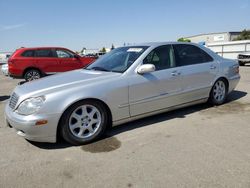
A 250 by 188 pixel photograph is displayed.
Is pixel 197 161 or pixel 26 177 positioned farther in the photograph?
pixel 197 161

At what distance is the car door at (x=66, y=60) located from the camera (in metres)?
12.1

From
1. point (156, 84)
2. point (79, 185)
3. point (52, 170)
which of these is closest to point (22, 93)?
point (52, 170)

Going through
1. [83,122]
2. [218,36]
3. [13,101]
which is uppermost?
[218,36]

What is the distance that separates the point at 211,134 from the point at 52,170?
2.46 meters

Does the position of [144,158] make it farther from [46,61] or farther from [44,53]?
[44,53]

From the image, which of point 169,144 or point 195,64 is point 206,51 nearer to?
point 195,64

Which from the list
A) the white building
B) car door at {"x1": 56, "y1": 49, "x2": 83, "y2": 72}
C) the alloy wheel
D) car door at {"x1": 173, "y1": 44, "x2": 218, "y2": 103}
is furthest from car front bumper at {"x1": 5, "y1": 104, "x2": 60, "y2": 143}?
the white building

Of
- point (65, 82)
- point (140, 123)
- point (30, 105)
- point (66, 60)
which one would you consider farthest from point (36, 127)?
point (66, 60)

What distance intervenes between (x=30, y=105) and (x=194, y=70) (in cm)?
319

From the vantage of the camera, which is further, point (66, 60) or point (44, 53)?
point (66, 60)

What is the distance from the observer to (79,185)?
286cm

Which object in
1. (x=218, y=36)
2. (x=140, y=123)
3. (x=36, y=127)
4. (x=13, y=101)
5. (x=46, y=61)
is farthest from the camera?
(x=218, y=36)

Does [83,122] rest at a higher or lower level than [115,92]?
lower

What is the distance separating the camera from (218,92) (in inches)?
235
